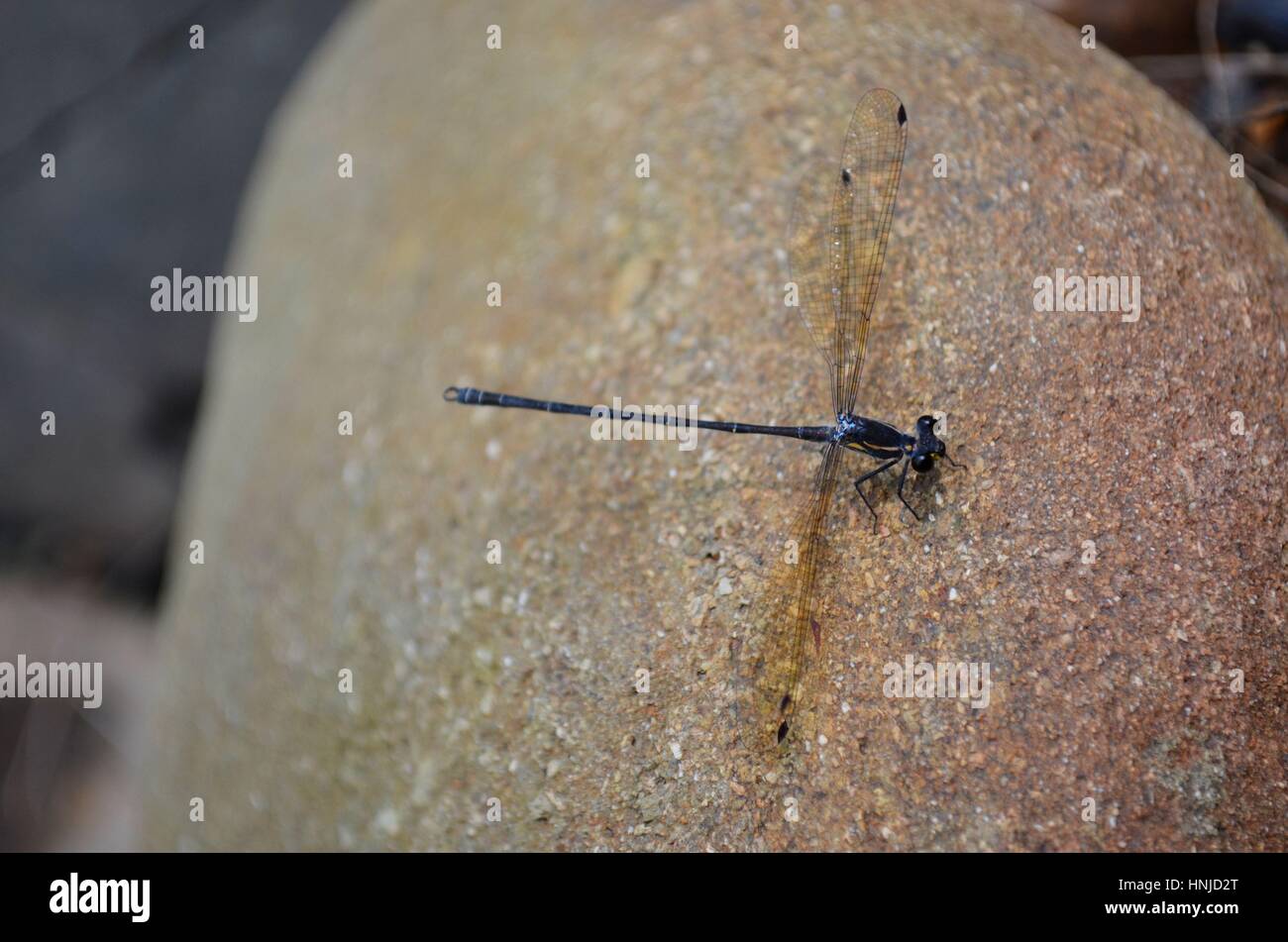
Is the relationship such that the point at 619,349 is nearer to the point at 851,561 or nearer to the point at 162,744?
the point at 851,561

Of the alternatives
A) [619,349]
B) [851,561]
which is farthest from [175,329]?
[851,561]

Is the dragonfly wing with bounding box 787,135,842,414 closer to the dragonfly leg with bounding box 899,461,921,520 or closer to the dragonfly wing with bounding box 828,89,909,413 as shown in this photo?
the dragonfly wing with bounding box 828,89,909,413

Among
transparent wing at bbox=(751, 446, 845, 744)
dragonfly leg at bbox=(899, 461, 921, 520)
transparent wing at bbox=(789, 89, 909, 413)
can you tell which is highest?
transparent wing at bbox=(789, 89, 909, 413)

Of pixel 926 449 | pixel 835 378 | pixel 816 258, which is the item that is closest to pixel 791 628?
pixel 926 449

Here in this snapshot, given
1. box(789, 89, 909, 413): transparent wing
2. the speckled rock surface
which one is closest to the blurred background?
the speckled rock surface

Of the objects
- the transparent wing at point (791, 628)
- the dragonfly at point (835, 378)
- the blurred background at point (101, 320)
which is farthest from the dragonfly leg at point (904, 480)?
the blurred background at point (101, 320)

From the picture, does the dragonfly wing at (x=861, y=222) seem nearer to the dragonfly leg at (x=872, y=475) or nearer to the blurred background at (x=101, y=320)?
the dragonfly leg at (x=872, y=475)

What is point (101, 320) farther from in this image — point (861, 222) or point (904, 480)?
point (904, 480)
